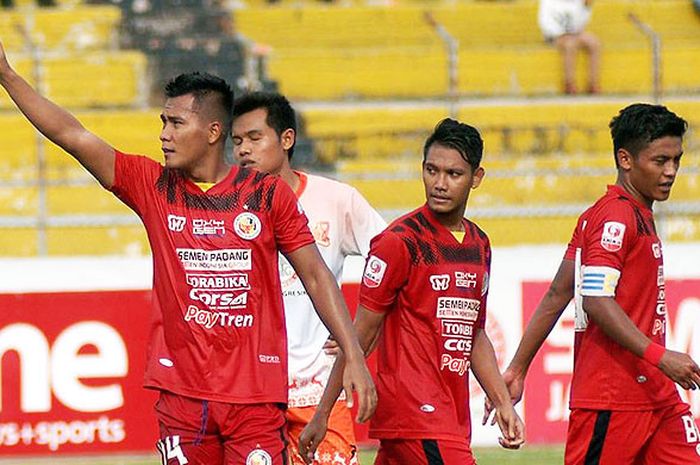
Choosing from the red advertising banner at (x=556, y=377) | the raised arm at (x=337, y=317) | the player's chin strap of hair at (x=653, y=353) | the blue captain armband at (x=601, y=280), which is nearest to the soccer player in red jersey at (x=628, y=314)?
the blue captain armband at (x=601, y=280)

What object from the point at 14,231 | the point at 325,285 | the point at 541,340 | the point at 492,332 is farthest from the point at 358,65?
the point at 325,285

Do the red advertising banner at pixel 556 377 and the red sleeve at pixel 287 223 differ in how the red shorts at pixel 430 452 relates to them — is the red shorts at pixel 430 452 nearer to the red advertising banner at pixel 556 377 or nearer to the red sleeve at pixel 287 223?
the red sleeve at pixel 287 223

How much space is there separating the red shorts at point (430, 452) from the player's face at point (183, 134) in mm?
1563

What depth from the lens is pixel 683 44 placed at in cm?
1788

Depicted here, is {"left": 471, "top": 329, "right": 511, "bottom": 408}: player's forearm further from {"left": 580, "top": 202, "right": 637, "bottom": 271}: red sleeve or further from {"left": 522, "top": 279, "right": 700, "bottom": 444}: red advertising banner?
{"left": 522, "top": 279, "right": 700, "bottom": 444}: red advertising banner

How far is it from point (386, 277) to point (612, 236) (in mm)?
1019

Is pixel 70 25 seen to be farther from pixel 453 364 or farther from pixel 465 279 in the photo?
pixel 453 364

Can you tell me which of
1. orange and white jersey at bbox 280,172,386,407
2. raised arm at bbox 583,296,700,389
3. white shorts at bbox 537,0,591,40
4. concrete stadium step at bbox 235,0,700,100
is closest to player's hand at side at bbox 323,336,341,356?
orange and white jersey at bbox 280,172,386,407

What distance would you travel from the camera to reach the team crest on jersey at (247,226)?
18.9ft

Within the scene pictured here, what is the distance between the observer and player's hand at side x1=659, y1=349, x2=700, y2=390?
239 inches

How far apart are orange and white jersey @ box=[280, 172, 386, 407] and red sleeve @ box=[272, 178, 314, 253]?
4.15 feet

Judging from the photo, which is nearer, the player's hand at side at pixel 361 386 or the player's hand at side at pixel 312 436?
the player's hand at side at pixel 361 386

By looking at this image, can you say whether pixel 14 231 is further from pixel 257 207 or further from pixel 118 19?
pixel 257 207

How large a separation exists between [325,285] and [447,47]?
11.5 metres
